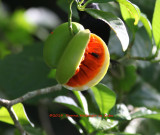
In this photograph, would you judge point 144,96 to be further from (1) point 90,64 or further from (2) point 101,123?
(1) point 90,64

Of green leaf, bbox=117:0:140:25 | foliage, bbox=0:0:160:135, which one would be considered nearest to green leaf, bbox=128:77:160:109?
foliage, bbox=0:0:160:135

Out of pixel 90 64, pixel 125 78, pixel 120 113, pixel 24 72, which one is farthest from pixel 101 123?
pixel 24 72

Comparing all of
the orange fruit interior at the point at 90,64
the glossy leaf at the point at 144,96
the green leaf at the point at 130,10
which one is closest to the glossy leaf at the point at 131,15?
the green leaf at the point at 130,10

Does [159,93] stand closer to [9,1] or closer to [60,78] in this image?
[60,78]

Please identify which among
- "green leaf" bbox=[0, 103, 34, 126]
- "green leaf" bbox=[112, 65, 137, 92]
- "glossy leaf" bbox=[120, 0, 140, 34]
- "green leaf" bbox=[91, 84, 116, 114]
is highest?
"glossy leaf" bbox=[120, 0, 140, 34]

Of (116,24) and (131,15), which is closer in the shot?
(116,24)

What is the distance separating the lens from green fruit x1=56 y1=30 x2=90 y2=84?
0.74 m

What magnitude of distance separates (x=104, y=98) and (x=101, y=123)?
76mm

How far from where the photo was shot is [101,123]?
102 centimetres

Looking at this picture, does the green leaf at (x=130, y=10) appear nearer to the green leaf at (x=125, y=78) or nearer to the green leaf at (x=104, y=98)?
the green leaf at (x=104, y=98)

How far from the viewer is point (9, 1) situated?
2213 millimetres

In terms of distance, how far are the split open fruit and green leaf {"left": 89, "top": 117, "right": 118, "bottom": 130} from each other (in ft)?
0.70

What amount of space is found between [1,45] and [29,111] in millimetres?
400

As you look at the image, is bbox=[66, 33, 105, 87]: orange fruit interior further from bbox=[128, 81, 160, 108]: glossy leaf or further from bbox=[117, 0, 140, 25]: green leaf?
bbox=[128, 81, 160, 108]: glossy leaf
